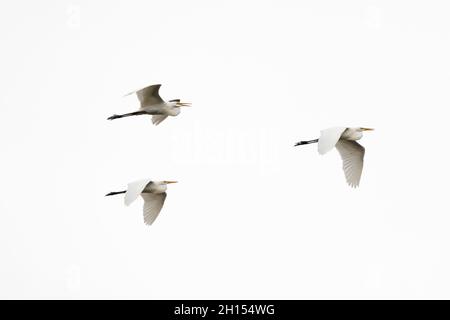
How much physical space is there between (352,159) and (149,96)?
320 centimetres

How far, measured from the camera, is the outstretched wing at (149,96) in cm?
1558

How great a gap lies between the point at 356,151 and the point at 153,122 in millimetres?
3393

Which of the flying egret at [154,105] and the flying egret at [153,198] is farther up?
the flying egret at [154,105]

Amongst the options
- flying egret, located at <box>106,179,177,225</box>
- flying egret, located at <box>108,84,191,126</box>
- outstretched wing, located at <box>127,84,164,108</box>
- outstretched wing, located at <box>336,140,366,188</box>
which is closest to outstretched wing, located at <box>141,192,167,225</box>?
flying egret, located at <box>106,179,177,225</box>

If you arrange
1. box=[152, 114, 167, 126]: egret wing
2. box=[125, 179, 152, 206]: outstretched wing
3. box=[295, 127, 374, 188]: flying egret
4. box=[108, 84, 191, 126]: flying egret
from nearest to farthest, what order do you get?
box=[125, 179, 152, 206]: outstretched wing, box=[295, 127, 374, 188]: flying egret, box=[108, 84, 191, 126]: flying egret, box=[152, 114, 167, 126]: egret wing

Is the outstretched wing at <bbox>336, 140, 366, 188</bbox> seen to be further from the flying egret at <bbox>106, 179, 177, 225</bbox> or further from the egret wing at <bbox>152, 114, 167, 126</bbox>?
the egret wing at <bbox>152, 114, 167, 126</bbox>

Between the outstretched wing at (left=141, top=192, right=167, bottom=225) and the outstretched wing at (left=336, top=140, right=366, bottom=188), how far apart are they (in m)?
2.64

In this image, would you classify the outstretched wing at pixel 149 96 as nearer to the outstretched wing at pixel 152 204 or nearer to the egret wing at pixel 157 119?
the egret wing at pixel 157 119

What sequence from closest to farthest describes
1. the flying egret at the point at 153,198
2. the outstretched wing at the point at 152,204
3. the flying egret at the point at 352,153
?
the flying egret at the point at 352,153 → the flying egret at the point at 153,198 → the outstretched wing at the point at 152,204

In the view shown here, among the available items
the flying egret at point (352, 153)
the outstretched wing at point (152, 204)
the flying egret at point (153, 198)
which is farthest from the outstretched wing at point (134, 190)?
the flying egret at point (352, 153)

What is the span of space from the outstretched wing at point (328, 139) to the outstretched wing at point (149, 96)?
3.10 meters

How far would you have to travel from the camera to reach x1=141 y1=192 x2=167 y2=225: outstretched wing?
15.3m

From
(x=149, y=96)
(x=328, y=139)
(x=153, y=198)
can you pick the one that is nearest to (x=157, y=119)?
(x=149, y=96)
